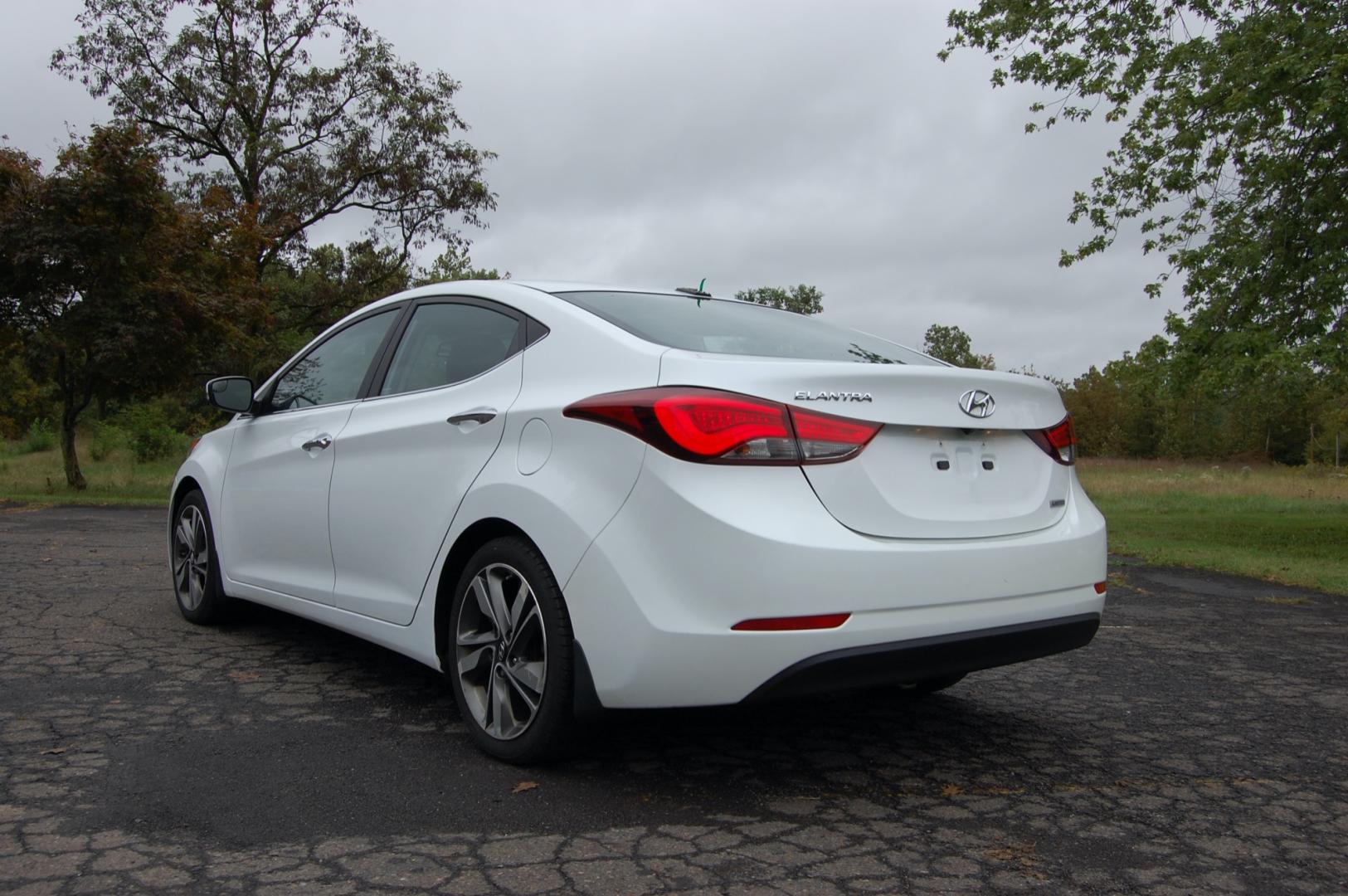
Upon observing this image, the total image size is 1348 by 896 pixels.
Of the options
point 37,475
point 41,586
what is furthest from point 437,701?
point 37,475

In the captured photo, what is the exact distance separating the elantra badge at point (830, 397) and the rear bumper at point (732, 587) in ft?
0.69

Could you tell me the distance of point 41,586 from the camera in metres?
6.96

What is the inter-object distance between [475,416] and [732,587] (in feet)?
3.99

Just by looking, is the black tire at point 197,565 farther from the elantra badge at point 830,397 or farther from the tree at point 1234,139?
the tree at point 1234,139

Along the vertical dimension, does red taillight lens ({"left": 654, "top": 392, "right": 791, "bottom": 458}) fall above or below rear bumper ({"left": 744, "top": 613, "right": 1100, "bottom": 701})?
above

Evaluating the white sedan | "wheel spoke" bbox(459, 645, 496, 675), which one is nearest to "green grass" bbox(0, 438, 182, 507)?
the white sedan

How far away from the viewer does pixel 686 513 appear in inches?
113

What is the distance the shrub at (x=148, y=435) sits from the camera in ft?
124

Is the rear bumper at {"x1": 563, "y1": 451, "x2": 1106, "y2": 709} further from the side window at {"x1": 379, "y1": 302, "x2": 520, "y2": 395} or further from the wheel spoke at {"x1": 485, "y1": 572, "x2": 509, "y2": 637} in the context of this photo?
the side window at {"x1": 379, "y1": 302, "x2": 520, "y2": 395}

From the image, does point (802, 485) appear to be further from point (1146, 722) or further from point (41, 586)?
point (41, 586)

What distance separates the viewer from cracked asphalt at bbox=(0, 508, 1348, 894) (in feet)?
8.63

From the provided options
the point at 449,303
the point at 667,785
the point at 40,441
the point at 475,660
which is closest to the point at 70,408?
the point at 449,303

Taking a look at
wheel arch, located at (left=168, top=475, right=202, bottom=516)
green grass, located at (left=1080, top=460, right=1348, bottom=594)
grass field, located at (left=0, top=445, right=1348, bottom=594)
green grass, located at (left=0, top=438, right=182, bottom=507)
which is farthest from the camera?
green grass, located at (left=0, top=438, right=182, bottom=507)

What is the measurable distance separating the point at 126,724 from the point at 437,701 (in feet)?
3.60
